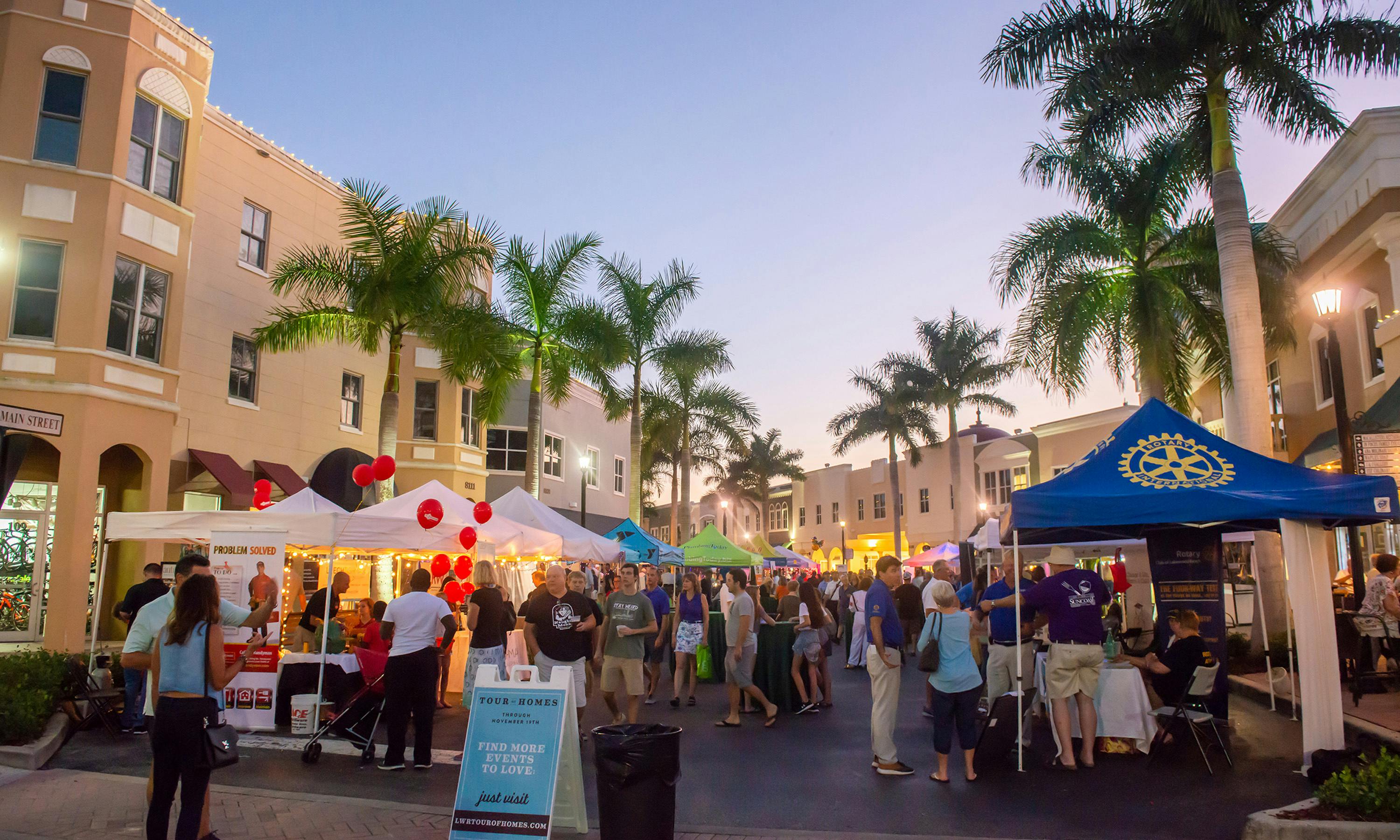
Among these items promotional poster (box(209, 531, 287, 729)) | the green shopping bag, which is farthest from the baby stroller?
the green shopping bag

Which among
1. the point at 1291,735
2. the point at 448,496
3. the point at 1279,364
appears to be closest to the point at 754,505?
the point at 1279,364

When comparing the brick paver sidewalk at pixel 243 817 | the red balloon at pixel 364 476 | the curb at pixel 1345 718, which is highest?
the red balloon at pixel 364 476

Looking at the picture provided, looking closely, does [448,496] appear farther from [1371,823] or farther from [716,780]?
[1371,823]

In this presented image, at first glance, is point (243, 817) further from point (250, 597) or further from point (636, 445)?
point (636, 445)

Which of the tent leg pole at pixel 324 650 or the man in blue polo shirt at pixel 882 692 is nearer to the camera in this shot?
the man in blue polo shirt at pixel 882 692

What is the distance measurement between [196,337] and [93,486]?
4455 millimetres

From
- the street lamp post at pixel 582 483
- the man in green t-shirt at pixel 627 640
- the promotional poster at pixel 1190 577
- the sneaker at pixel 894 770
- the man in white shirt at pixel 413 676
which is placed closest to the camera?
the sneaker at pixel 894 770

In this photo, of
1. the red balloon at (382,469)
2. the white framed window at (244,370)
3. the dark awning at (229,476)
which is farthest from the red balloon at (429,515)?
the white framed window at (244,370)

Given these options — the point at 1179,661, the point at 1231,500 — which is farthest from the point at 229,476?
the point at 1231,500

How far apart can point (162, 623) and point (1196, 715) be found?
28.9 ft

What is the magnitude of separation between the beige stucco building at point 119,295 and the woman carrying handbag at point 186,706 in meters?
10.9

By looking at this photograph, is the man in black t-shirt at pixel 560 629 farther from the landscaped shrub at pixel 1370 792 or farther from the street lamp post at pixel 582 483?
the street lamp post at pixel 582 483

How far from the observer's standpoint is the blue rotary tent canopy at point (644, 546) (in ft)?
85.8

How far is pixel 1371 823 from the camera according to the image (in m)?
5.93
